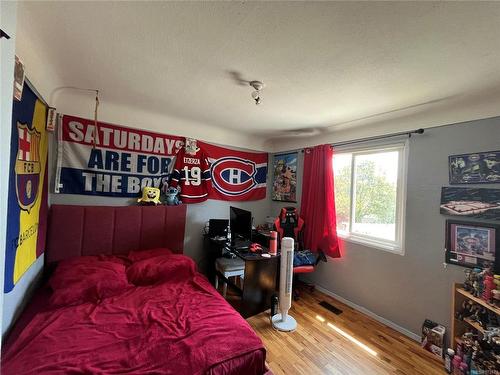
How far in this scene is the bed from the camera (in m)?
1.15

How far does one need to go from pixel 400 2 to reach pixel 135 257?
109 inches

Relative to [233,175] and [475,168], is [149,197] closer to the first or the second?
[233,175]

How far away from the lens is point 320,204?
301cm

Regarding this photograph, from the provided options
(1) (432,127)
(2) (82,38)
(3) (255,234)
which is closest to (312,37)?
(2) (82,38)

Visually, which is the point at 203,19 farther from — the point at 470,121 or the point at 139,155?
the point at 470,121

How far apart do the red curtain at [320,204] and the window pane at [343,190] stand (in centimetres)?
15

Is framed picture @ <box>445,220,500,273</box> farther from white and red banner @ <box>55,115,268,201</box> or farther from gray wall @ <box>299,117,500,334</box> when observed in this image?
white and red banner @ <box>55,115,268,201</box>

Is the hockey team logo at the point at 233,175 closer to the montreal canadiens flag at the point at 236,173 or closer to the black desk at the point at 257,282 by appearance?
the montreal canadiens flag at the point at 236,173

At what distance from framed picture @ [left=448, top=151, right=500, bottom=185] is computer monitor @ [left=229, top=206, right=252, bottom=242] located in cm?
199

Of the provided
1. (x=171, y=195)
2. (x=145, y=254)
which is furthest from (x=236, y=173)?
(x=145, y=254)

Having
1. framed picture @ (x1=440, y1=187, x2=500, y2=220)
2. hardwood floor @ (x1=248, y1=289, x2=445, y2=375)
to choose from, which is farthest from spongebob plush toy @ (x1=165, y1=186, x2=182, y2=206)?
framed picture @ (x1=440, y1=187, x2=500, y2=220)

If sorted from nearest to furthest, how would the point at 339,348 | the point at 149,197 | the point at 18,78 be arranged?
the point at 18,78
the point at 339,348
the point at 149,197

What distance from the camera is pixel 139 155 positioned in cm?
262

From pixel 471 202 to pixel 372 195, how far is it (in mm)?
919
